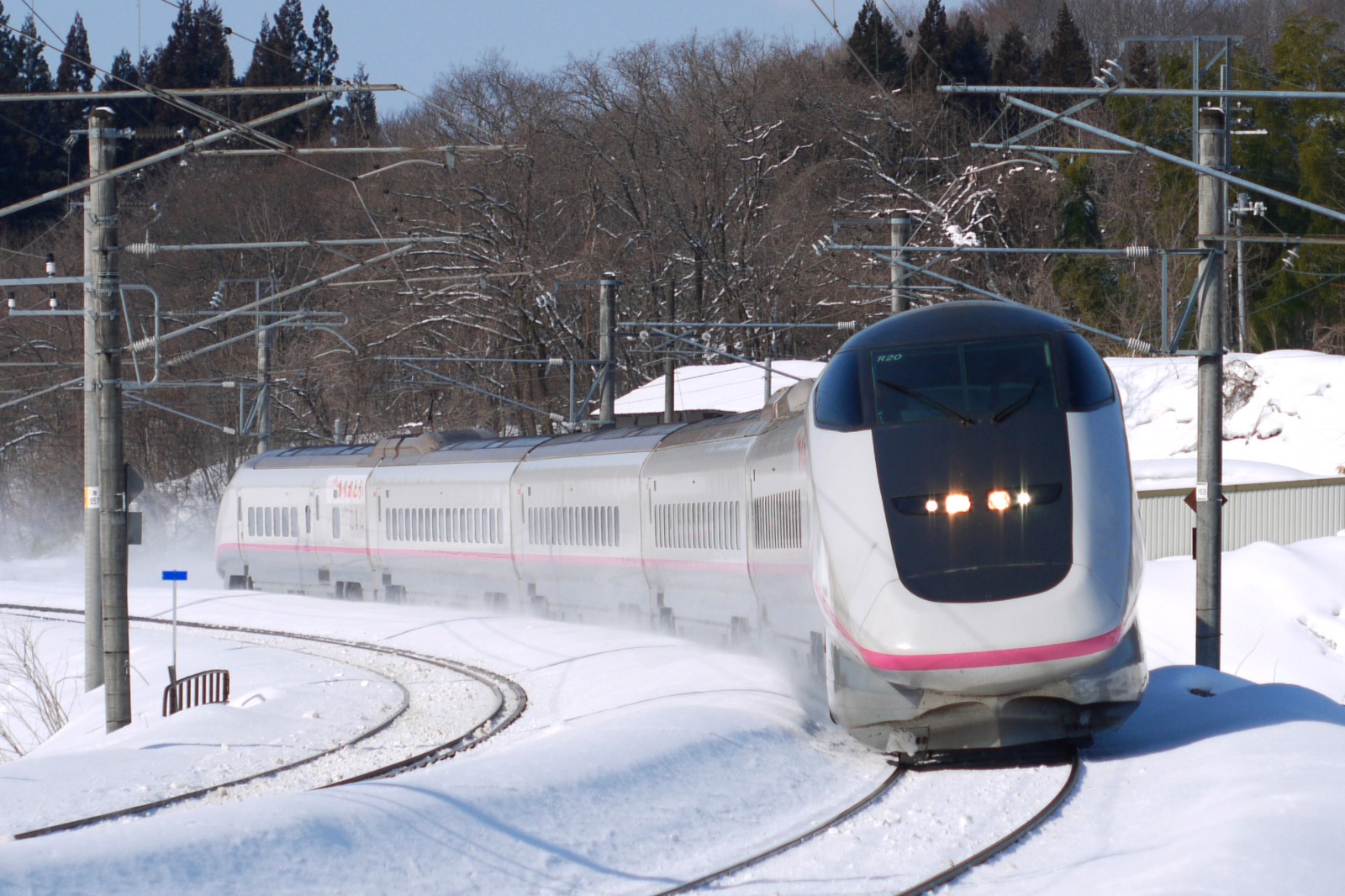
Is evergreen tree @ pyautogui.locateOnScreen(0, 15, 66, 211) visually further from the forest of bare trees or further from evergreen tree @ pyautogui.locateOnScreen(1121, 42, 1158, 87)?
evergreen tree @ pyautogui.locateOnScreen(1121, 42, 1158, 87)

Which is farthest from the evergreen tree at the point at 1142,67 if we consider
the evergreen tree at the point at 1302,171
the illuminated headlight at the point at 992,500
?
the illuminated headlight at the point at 992,500

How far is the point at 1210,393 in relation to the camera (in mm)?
16328

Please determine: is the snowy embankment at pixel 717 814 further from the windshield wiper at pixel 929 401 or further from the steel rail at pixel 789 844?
the windshield wiper at pixel 929 401

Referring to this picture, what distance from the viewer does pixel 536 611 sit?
79.5 ft

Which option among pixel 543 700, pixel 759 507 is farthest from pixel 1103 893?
pixel 543 700

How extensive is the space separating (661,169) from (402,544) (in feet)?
98.1

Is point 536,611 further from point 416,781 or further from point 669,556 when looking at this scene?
point 416,781

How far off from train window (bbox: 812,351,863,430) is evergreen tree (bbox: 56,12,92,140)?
64.0 metres

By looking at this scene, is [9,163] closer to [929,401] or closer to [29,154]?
[29,154]

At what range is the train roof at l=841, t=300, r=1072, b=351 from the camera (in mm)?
10656

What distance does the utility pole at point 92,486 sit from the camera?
17.4 m

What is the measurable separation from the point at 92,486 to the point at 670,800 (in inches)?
441

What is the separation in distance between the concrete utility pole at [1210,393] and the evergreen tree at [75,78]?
2410 inches

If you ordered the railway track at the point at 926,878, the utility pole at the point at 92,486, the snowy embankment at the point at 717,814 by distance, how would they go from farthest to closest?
1. the utility pole at the point at 92,486
2. the railway track at the point at 926,878
3. the snowy embankment at the point at 717,814
